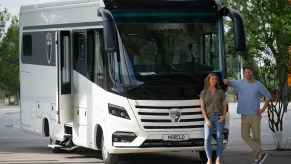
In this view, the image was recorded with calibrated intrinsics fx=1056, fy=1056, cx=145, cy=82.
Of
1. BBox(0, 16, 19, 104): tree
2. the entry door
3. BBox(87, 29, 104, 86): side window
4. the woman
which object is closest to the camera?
the woman

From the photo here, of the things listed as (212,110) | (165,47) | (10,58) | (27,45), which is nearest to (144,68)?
(165,47)

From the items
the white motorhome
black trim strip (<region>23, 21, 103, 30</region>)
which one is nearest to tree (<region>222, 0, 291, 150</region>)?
the white motorhome

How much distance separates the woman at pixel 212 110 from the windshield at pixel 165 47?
44 centimetres

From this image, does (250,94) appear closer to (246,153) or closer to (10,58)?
(246,153)

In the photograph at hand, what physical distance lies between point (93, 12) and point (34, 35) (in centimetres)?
437

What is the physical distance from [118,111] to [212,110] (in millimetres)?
1615

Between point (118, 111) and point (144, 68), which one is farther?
point (144, 68)

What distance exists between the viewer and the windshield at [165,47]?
18.3 metres

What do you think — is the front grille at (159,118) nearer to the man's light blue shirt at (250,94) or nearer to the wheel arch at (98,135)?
the man's light blue shirt at (250,94)

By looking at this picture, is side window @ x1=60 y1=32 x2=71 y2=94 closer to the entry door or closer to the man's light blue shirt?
the entry door

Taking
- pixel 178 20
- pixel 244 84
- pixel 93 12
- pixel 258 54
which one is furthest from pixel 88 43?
pixel 258 54

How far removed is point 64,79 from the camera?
20.8 m

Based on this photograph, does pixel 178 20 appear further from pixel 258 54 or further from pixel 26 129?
pixel 26 129

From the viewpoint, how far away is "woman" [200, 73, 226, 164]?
1805cm
